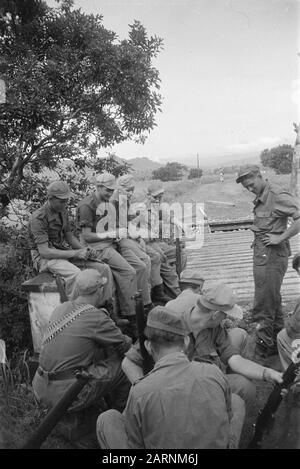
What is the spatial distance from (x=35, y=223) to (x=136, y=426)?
2.69 metres

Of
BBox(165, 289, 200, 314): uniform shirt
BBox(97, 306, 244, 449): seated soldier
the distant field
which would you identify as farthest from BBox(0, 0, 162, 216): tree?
the distant field

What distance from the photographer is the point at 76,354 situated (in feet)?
10.2

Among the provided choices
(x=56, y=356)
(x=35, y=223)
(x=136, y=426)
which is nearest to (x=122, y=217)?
(x=35, y=223)

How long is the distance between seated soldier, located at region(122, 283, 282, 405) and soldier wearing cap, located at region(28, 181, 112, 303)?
1.25 meters

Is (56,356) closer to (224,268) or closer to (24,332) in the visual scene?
(24,332)

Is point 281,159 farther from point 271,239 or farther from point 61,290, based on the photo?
point 61,290

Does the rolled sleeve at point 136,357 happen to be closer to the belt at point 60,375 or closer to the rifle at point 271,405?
the belt at point 60,375

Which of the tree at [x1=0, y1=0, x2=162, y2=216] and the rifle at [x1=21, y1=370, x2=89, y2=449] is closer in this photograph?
the rifle at [x1=21, y1=370, x2=89, y2=449]

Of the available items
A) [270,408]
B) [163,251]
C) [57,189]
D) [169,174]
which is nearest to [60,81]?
[57,189]

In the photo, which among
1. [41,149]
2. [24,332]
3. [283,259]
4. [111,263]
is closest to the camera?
[283,259]

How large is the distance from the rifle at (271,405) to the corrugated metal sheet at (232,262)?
2830 mm

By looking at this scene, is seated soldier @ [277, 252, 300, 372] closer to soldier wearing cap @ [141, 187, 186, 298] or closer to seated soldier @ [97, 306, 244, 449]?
seated soldier @ [97, 306, 244, 449]

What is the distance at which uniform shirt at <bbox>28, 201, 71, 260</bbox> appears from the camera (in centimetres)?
438

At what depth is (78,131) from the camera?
6133mm
